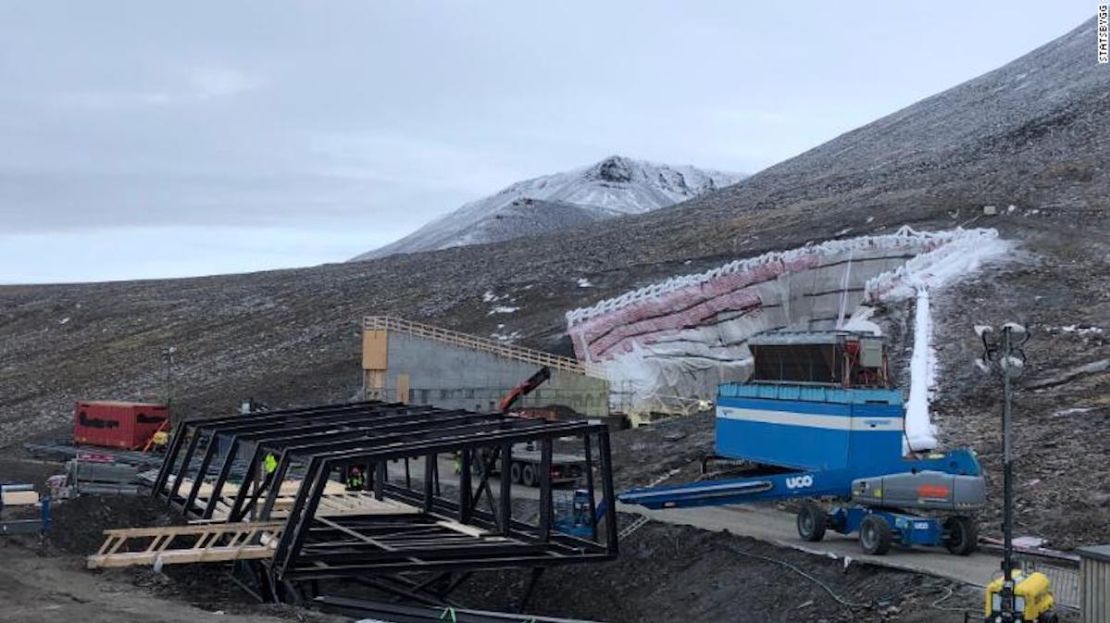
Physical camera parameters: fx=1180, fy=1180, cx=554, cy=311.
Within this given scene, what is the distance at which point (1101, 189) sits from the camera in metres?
52.4

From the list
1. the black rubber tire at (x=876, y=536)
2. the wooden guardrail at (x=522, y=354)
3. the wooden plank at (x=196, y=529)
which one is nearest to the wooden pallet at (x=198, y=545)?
the wooden plank at (x=196, y=529)

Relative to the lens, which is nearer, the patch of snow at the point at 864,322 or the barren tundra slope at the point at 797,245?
the barren tundra slope at the point at 797,245

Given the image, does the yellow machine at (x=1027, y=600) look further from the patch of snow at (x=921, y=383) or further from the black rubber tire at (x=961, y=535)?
the patch of snow at (x=921, y=383)

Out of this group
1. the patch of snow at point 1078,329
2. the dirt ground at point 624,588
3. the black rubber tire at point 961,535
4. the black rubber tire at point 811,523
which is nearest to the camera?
the dirt ground at point 624,588

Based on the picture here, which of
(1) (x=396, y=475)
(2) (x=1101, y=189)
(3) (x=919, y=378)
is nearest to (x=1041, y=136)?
(2) (x=1101, y=189)

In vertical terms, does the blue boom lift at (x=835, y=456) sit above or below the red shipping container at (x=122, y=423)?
above

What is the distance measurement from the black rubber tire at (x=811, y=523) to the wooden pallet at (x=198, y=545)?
9155 mm

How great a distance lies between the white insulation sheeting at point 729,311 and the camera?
154 feet

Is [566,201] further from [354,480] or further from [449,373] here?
[354,480]

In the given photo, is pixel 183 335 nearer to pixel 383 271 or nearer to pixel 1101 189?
pixel 383 271

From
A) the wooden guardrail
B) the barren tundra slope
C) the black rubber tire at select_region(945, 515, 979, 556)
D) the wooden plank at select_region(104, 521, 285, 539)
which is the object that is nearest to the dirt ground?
the wooden plank at select_region(104, 521, 285, 539)

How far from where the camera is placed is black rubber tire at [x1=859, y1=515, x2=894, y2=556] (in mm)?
18880

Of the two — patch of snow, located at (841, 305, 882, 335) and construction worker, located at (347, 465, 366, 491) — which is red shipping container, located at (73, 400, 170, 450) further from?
patch of snow, located at (841, 305, 882, 335)

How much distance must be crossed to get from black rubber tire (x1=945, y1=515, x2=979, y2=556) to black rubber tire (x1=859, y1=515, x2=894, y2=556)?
3.26 feet
